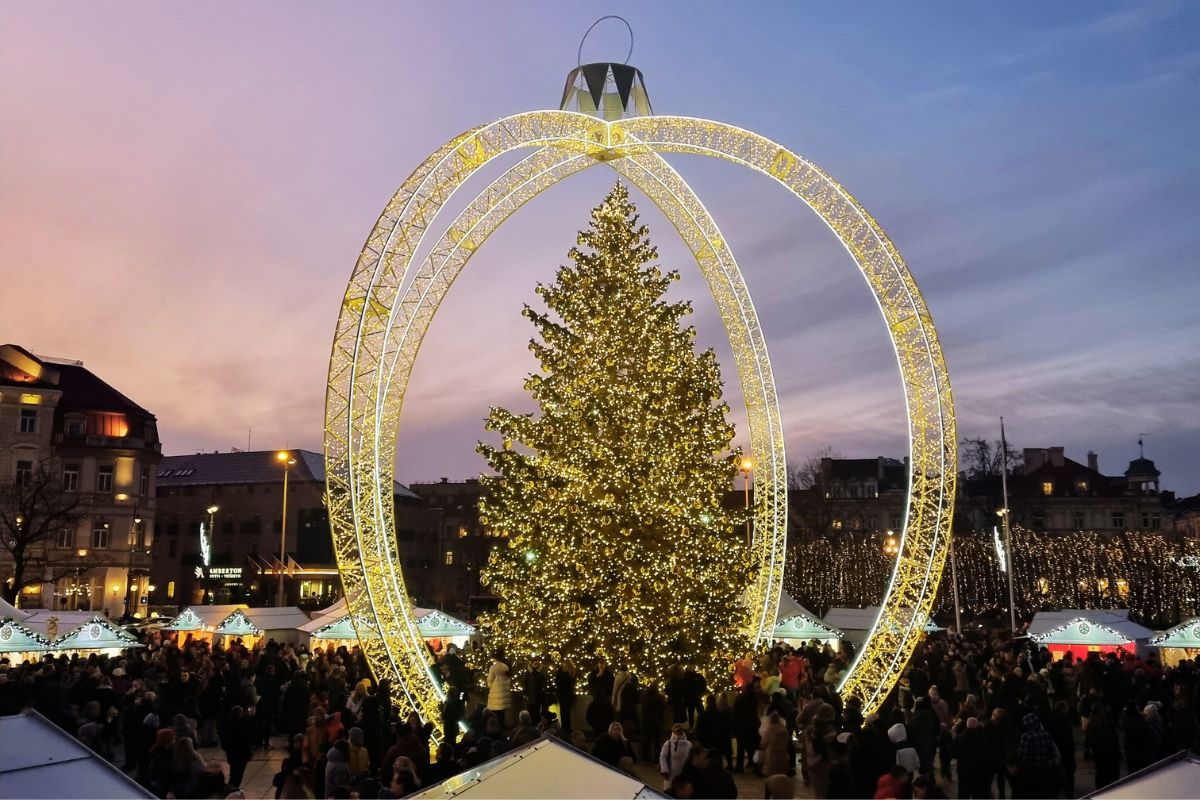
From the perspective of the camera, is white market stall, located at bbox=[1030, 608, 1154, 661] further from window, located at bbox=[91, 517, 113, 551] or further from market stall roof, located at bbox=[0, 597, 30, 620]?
window, located at bbox=[91, 517, 113, 551]

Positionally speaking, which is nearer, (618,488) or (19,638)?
(618,488)

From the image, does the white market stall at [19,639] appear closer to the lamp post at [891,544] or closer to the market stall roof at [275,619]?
the market stall roof at [275,619]

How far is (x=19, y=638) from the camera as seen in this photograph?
2538cm

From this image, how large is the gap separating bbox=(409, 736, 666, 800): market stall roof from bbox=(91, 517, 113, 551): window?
60433 mm

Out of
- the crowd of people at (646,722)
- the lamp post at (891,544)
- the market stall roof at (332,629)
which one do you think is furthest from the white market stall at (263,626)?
the lamp post at (891,544)

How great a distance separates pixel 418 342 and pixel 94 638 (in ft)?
46.3

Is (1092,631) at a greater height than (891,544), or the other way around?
(891,544)

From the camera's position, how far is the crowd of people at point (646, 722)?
11289mm

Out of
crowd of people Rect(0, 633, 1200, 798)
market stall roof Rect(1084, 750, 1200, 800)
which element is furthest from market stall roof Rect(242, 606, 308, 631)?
market stall roof Rect(1084, 750, 1200, 800)

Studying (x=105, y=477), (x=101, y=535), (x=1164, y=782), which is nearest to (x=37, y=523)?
(x=101, y=535)

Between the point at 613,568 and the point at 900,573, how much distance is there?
18.7 ft

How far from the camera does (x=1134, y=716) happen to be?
14.6m

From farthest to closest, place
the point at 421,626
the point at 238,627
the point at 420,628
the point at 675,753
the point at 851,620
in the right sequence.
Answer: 1. the point at 851,620
2. the point at 238,627
3. the point at 421,626
4. the point at 420,628
5. the point at 675,753

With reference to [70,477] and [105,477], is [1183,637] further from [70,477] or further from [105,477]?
[70,477]
